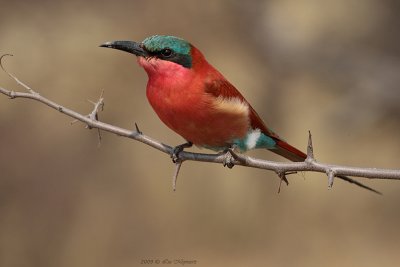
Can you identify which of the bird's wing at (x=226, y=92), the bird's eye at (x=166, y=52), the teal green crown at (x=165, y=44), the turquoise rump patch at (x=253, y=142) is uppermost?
the teal green crown at (x=165, y=44)

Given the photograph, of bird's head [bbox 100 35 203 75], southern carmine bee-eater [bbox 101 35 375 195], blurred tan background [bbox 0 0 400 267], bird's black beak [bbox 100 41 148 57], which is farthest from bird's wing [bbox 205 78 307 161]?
blurred tan background [bbox 0 0 400 267]

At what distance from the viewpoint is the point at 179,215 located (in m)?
6.37

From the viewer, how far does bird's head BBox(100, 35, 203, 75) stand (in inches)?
116

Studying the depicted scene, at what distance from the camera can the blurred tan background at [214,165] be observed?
229 inches

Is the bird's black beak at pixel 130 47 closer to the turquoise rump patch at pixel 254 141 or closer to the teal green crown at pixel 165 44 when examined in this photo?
the teal green crown at pixel 165 44

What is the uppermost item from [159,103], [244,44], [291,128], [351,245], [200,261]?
[244,44]

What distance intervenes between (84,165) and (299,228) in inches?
82.0

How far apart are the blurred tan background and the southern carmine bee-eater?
2.73 meters

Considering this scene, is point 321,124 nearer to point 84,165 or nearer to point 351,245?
point 351,245

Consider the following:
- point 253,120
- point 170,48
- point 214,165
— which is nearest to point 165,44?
point 170,48

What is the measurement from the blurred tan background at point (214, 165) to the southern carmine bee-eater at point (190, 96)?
2.73 meters

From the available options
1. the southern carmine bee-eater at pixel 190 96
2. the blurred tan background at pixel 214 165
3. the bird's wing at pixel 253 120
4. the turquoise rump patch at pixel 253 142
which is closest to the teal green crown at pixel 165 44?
the southern carmine bee-eater at pixel 190 96

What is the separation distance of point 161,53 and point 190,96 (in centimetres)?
24

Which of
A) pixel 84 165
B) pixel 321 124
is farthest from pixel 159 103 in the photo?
pixel 321 124
